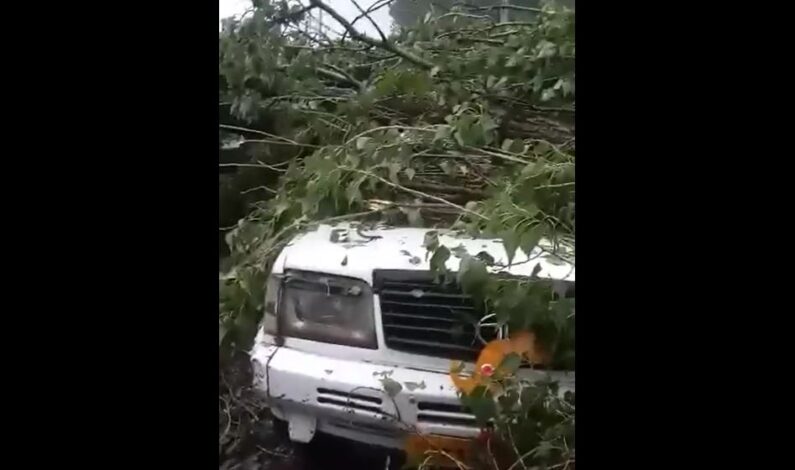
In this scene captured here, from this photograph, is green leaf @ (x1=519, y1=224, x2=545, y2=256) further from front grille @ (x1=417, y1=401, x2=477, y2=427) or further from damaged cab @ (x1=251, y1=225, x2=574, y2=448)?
front grille @ (x1=417, y1=401, x2=477, y2=427)

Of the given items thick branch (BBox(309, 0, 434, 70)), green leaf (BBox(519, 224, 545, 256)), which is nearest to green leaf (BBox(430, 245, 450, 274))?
green leaf (BBox(519, 224, 545, 256))

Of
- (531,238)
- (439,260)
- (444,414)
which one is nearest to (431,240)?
(439,260)

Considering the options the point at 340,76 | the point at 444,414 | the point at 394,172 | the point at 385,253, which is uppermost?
the point at 340,76

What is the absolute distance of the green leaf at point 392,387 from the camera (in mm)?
1167

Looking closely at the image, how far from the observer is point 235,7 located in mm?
1247

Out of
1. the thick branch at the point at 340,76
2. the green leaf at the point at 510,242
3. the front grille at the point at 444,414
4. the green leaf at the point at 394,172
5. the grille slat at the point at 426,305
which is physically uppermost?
the thick branch at the point at 340,76

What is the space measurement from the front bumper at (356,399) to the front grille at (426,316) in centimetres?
4

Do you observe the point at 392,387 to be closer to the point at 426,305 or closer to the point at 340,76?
the point at 426,305

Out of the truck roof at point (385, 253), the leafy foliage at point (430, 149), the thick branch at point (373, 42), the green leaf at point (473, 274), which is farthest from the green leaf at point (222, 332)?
the thick branch at point (373, 42)

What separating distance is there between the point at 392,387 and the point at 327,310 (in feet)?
0.47

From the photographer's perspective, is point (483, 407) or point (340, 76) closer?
point (483, 407)

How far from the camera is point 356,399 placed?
1.18 metres

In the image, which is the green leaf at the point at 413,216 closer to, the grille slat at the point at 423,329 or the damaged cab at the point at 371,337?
the damaged cab at the point at 371,337
